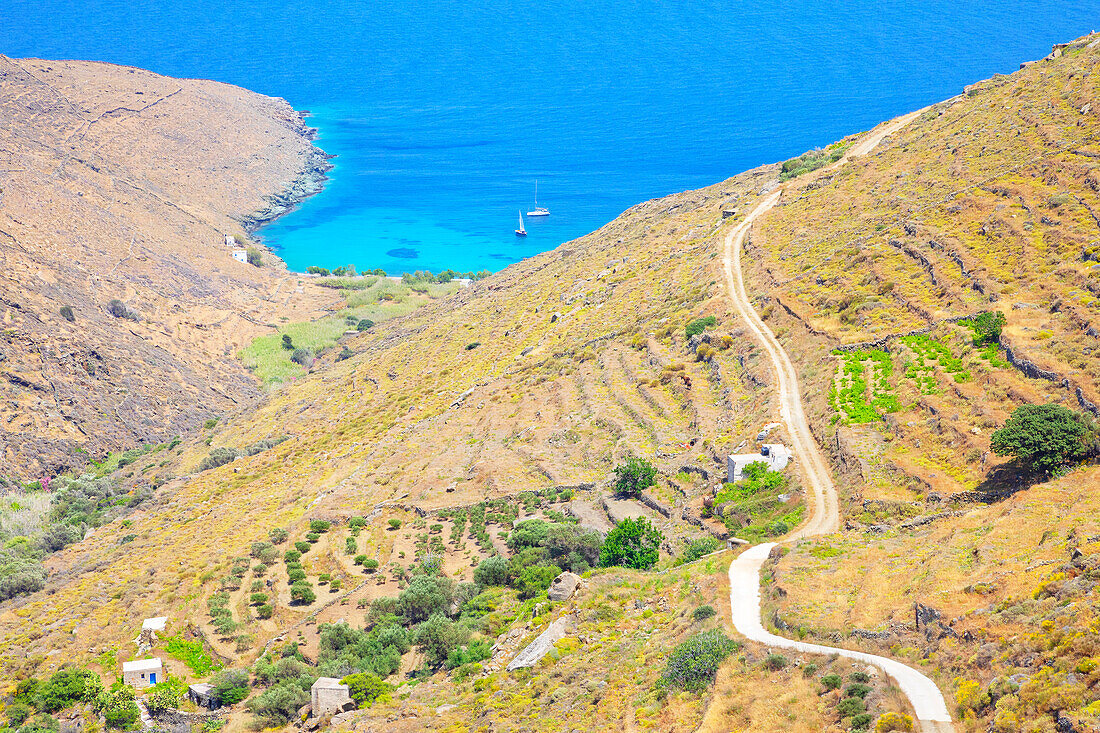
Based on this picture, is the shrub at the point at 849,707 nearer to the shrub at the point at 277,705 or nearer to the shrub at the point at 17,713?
the shrub at the point at 277,705

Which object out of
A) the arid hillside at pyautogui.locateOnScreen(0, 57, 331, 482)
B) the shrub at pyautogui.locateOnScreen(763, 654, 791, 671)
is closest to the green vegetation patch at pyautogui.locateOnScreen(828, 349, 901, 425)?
the shrub at pyautogui.locateOnScreen(763, 654, 791, 671)

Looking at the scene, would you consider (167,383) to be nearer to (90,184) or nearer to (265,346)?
(265,346)

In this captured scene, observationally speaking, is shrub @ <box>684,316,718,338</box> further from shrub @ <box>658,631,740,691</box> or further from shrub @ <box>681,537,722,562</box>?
shrub @ <box>658,631,740,691</box>

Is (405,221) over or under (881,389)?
over

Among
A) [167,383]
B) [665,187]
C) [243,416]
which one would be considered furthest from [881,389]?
[665,187]

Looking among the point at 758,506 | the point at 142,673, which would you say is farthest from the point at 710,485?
the point at 142,673

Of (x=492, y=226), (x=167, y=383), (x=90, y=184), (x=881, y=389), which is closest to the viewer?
(x=881, y=389)

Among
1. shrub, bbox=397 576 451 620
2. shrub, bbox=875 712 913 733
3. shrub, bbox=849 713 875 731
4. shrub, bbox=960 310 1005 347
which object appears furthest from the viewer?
shrub, bbox=960 310 1005 347
